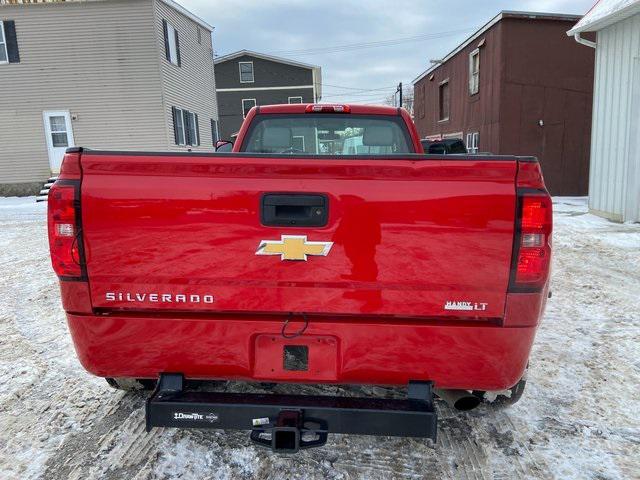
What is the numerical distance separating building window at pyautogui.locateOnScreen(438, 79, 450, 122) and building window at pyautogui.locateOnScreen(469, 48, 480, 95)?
3.28 m

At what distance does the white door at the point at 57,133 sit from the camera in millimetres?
17859

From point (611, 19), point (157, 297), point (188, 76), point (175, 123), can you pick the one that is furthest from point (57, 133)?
point (157, 297)

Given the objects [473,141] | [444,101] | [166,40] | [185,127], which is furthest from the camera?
[444,101]

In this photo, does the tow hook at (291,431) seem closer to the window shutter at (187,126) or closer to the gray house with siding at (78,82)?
the gray house with siding at (78,82)

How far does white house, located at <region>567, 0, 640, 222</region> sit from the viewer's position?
385 inches

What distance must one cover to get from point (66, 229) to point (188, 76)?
20.8m

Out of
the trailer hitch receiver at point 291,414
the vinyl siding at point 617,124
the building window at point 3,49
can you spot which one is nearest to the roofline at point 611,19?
the vinyl siding at point 617,124

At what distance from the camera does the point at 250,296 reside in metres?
2.26

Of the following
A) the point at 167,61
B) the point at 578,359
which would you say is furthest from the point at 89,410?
the point at 167,61

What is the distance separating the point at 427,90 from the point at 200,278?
24.7m

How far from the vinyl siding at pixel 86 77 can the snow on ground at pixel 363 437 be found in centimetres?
1493

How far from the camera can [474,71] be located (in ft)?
57.7

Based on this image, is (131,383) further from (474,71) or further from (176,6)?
(176,6)

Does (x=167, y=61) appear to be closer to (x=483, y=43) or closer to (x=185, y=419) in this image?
(x=483, y=43)
